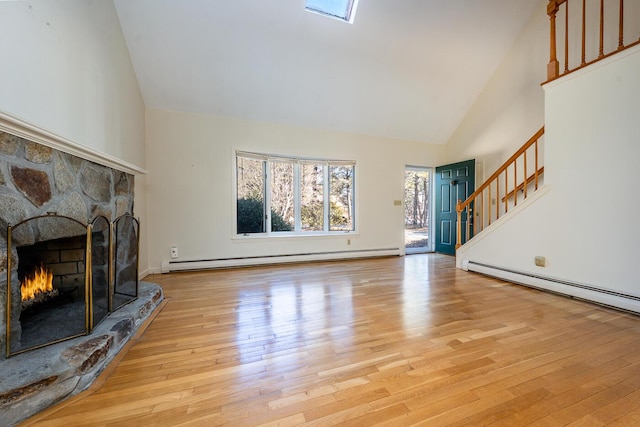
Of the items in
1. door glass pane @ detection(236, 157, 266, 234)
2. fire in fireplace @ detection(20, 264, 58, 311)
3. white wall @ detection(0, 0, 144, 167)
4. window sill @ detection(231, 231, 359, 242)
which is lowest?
fire in fireplace @ detection(20, 264, 58, 311)

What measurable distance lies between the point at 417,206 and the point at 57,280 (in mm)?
6341

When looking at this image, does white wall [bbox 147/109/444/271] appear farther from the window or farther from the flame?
the flame

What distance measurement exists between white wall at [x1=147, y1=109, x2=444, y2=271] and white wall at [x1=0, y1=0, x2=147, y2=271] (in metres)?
0.61

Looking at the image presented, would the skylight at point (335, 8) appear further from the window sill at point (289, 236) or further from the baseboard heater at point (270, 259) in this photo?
the baseboard heater at point (270, 259)

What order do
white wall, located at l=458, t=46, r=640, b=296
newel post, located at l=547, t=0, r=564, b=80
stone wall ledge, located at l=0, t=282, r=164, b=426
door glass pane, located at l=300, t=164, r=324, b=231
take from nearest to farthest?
stone wall ledge, located at l=0, t=282, r=164, b=426
white wall, located at l=458, t=46, r=640, b=296
newel post, located at l=547, t=0, r=564, b=80
door glass pane, located at l=300, t=164, r=324, b=231

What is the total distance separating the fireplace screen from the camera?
145cm

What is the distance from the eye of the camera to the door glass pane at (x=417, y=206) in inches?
232

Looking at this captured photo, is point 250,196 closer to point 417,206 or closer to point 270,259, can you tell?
point 270,259

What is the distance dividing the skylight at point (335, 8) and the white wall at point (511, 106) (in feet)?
8.07

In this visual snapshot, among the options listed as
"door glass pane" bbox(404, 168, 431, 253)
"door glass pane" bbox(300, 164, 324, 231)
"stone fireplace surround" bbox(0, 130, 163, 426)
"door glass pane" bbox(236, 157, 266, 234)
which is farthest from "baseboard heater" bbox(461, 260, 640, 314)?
"stone fireplace surround" bbox(0, 130, 163, 426)

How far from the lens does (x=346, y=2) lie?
3.30 metres

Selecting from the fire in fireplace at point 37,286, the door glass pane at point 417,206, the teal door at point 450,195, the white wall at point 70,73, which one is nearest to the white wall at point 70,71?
the white wall at point 70,73

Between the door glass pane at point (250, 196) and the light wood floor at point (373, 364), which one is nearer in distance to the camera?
the light wood floor at point (373, 364)

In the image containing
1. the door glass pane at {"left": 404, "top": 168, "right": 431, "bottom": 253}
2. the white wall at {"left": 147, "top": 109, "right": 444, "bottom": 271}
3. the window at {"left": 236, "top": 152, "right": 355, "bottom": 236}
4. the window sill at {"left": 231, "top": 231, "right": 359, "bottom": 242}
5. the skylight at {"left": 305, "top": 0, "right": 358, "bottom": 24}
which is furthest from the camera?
the door glass pane at {"left": 404, "top": 168, "right": 431, "bottom": 253}
